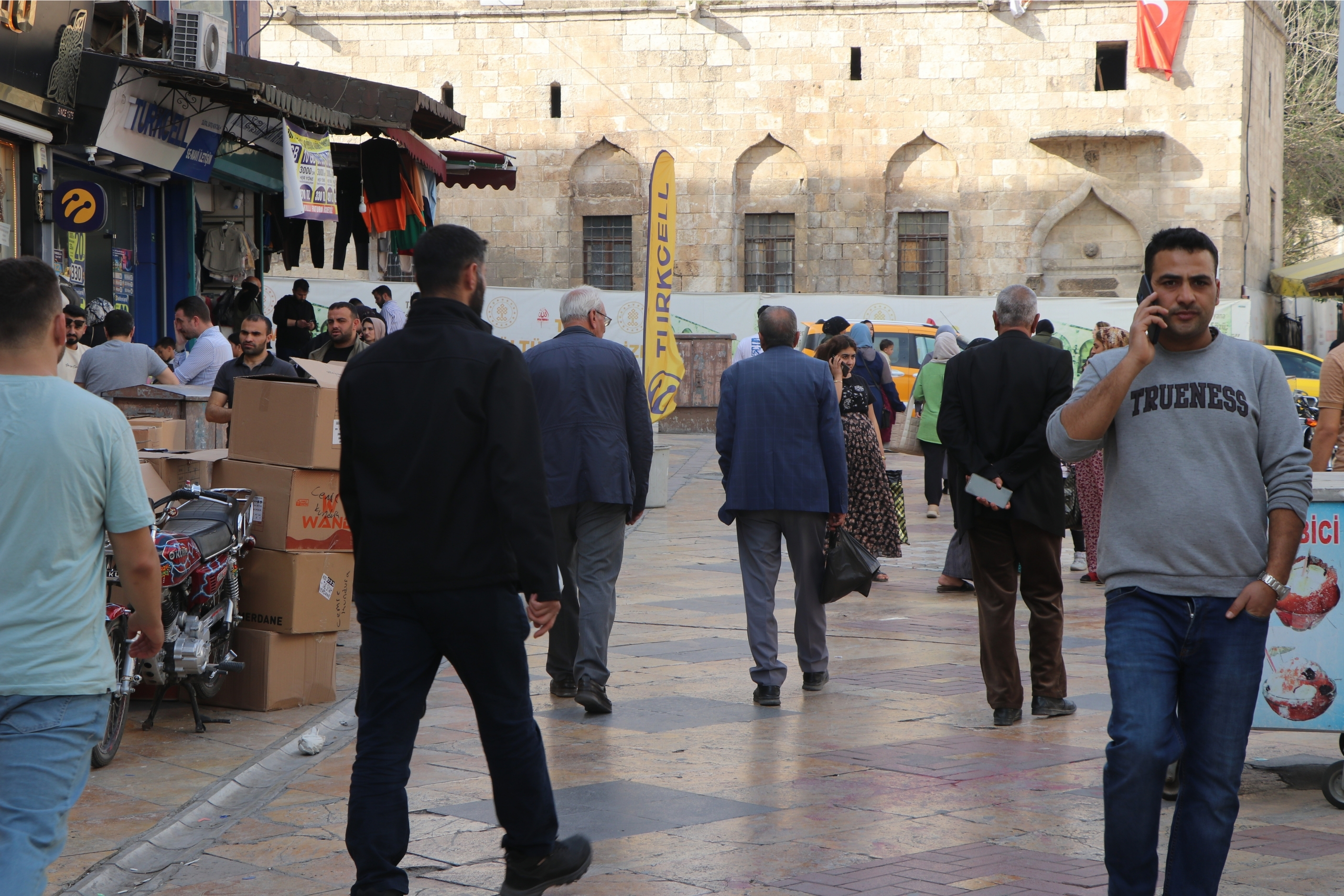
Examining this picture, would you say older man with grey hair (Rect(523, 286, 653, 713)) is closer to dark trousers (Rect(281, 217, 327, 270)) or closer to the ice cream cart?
the ice cream cart

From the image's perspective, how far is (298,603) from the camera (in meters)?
6.98

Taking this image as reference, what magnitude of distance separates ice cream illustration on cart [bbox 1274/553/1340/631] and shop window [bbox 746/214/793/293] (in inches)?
1157

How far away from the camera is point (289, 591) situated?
275 inches

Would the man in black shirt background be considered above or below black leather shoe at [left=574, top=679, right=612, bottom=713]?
above

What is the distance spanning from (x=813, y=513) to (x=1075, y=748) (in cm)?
178

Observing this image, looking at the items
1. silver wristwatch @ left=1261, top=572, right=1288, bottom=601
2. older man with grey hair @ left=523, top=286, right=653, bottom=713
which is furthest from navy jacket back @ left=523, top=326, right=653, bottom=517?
silver wristwatch @ left=1261, top=572, right=1288, bottom=601

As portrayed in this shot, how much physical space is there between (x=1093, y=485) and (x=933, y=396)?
2.66m

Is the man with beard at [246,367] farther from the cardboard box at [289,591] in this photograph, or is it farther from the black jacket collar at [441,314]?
the black jacket collar at [441,314]

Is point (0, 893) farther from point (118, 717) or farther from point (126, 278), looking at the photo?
point (126, 278)

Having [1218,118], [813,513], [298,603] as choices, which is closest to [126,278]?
[298,603]

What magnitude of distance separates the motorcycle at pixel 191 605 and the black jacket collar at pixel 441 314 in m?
2.26

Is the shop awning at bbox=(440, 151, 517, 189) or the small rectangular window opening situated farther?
the small rectangular window opening

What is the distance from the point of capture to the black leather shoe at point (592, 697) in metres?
6.91

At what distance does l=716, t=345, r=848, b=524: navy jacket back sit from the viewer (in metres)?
7.37
